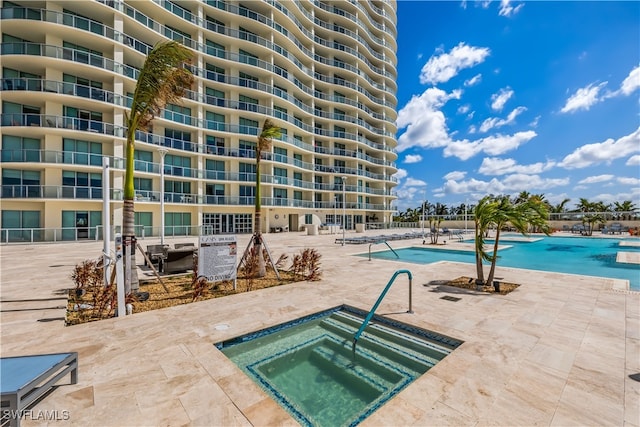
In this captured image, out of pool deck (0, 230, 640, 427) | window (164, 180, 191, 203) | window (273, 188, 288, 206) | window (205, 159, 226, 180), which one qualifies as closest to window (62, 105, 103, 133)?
window (164, 180, 191, 203)

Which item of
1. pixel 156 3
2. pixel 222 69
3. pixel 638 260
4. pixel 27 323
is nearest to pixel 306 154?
pixel 222 69

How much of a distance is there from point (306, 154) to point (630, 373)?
3690 centimetres

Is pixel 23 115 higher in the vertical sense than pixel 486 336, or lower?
higher

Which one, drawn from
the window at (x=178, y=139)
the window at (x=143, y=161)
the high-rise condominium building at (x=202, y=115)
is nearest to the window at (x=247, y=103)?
the high-rise condominium building at (x=202, y=115)

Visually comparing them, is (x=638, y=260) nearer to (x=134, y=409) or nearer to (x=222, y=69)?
(x=134, y=409)

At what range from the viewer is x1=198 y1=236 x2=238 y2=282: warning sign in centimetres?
739

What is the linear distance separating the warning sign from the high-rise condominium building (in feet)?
9.74

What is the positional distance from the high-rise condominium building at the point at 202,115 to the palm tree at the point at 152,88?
3.89ft

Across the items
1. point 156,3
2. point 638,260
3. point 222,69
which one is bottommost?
point 638,260

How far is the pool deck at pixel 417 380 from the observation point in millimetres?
2932

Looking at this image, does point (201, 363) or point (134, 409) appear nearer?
point (134, 409)

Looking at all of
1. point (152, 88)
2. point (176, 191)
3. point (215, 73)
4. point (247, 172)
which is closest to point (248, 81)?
point (215, 73)

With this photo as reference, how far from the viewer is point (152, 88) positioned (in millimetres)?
6680

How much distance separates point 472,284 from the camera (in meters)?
8.67
